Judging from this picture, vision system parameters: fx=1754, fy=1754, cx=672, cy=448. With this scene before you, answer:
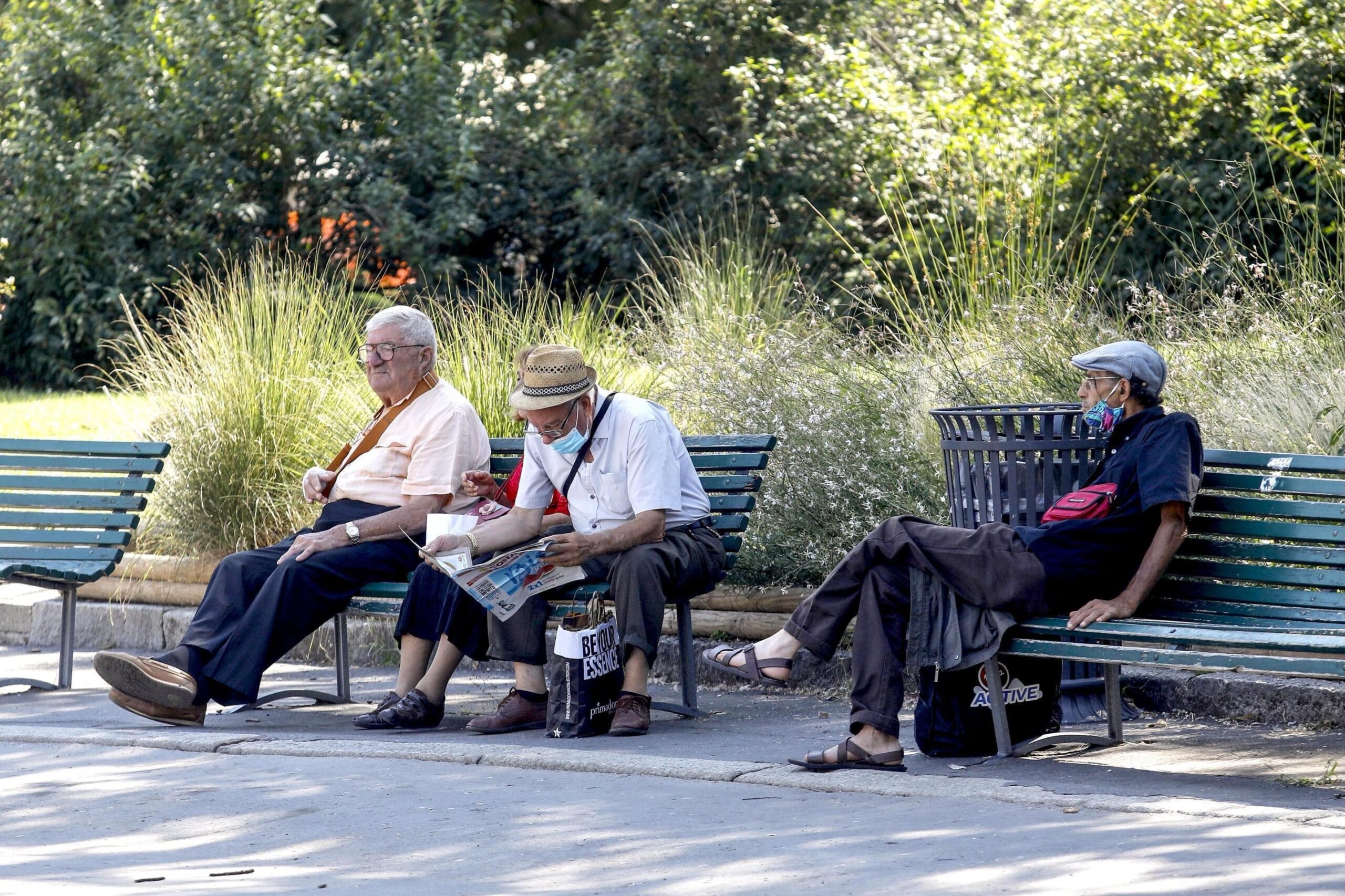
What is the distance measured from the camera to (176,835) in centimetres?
473

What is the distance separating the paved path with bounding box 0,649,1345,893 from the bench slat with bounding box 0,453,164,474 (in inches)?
59.3

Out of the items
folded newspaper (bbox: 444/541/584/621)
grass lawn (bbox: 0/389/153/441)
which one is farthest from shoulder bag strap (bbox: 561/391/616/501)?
grass lawn (bbox: 0/389/153/441)

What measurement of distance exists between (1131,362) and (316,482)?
3169mm

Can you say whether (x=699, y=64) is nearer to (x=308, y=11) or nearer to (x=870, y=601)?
(x=308, y=11)

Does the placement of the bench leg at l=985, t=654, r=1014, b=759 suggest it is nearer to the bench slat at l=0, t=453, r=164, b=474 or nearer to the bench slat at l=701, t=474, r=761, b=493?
the bench slat at l=701, t=474, r=761, b=493

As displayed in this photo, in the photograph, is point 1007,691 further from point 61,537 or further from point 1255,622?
point 61,537

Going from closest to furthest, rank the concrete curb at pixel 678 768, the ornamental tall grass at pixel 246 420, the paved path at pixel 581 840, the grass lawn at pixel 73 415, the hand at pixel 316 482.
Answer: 1. the paved path at pixel 581 840
2. the concrete curb at pixel 678 768
3. the hand at pixel 316 482
4. the ornamental tall grass at pixel 246 420
5. the grass lawn at pixel 73 415

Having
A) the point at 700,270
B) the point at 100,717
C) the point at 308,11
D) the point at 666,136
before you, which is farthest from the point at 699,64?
the point at 100,717

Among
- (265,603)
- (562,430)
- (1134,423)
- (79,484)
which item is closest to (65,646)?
(79,484)

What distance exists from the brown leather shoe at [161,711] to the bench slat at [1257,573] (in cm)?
339

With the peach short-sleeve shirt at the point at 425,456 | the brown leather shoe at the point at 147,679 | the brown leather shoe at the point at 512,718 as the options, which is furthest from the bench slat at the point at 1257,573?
the brown leather shoe at the point at 147,679

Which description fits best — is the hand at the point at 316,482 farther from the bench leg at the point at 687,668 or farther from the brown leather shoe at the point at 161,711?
the bench leg at the point at 687,668

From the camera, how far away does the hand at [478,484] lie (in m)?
6.53

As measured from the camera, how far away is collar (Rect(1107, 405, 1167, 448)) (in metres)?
5.33
